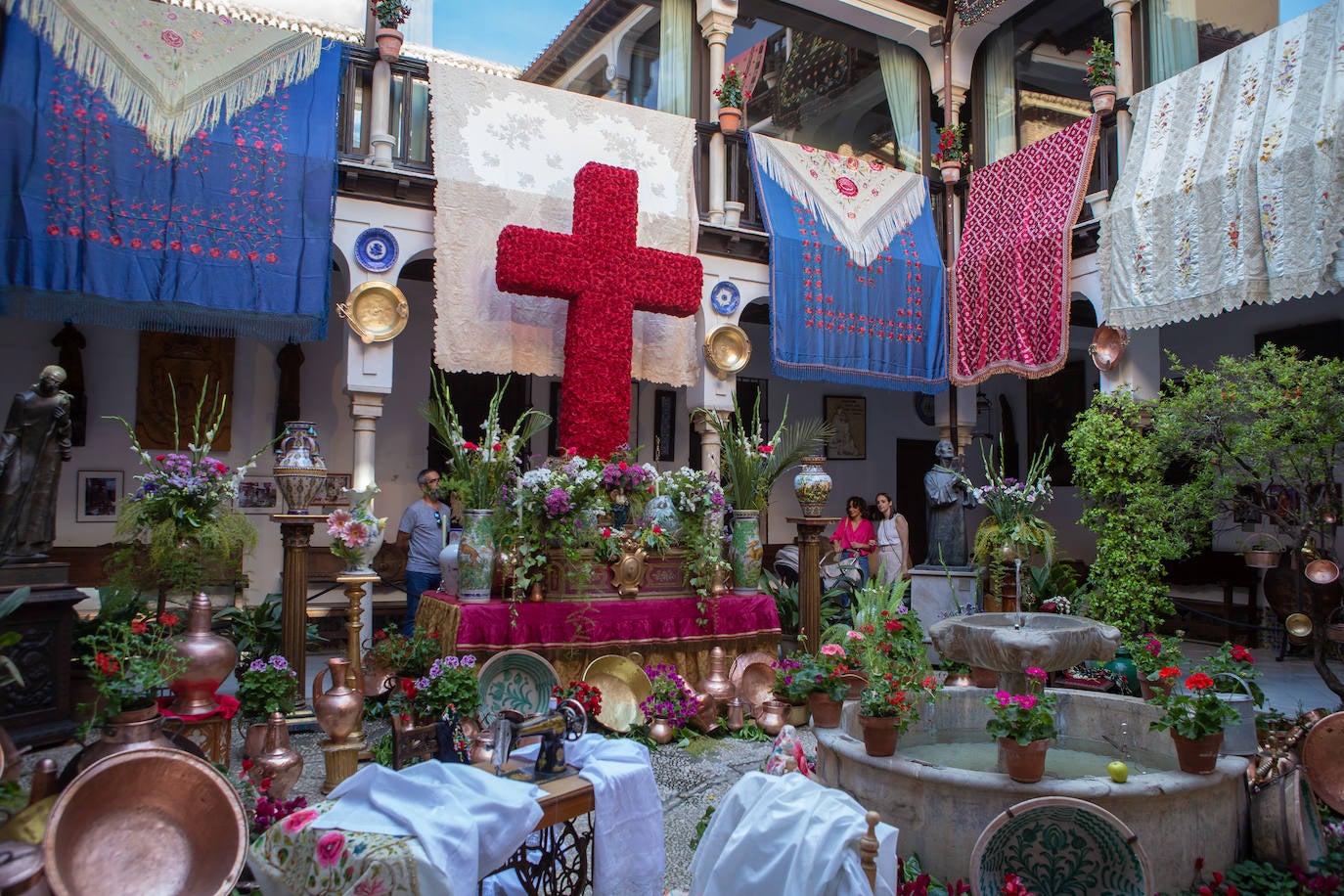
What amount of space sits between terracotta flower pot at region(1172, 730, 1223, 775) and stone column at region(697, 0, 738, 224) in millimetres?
6954

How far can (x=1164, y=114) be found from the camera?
336 inches

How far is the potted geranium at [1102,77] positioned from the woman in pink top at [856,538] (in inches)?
183

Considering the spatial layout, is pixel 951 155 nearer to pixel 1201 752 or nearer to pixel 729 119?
pixel 729 119

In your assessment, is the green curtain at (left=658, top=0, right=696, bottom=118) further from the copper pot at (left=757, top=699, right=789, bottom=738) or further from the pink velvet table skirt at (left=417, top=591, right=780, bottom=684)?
the copper pot at (left=757, top=699, right=789, bottom=738)

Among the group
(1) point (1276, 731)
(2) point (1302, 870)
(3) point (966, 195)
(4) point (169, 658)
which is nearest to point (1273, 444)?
(1) point (1276, 731)

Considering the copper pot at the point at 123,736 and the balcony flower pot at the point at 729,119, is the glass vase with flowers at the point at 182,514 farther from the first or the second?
the balcony flower pot at the point at 729,119

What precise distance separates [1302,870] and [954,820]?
132cm

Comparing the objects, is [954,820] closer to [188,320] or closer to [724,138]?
[188,320]

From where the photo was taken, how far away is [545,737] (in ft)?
10.4

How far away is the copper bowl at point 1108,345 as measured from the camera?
874cm

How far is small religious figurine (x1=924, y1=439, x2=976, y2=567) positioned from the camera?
8961 millimetres

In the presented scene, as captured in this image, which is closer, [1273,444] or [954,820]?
[954,820]

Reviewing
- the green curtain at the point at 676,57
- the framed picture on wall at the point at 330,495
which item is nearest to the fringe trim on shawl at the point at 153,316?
the framed picture on wall at the point at 330,495

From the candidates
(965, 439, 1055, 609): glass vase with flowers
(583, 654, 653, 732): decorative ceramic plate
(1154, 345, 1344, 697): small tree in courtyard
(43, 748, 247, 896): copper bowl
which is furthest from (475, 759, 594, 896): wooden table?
(965, 439, 1055, 609): glass vase with flowers
